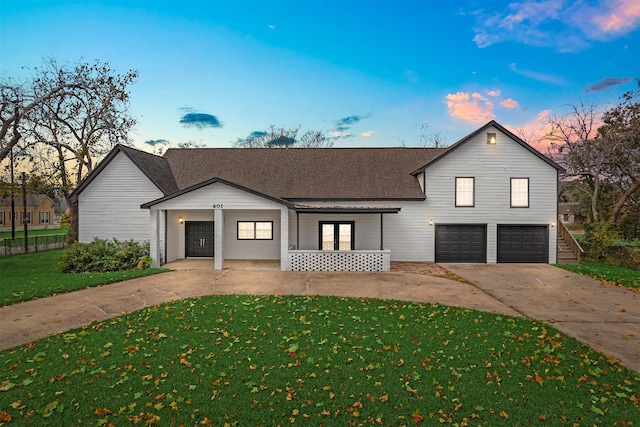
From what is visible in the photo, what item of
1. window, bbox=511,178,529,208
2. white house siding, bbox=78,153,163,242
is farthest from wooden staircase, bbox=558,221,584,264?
white house siding, bbox=78,153,163,242

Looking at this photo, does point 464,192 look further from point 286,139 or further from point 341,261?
point 286,139

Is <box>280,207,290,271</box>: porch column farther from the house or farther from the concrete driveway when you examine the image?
the concrete driveway

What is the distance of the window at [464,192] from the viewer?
1677cm

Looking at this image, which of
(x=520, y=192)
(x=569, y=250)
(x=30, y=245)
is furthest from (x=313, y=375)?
(x=30, y=245)

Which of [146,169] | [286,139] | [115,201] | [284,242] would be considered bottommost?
[284,242]

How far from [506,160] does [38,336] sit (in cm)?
1934

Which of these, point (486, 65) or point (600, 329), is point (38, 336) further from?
point (486, 65)

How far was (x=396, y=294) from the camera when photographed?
995cm

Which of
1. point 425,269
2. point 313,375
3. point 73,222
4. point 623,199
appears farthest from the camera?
point 623,199

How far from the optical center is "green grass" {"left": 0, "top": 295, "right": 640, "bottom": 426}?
3.92m

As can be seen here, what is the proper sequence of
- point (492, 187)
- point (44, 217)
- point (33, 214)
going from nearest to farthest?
1. point (492, 187)
2. point (33, 214)
3. point (44, 217)

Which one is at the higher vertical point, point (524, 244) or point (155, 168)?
point (155, 168)

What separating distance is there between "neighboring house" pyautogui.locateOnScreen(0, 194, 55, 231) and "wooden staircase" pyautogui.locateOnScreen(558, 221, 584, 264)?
69.6 meters

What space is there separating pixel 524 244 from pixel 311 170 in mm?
12320
